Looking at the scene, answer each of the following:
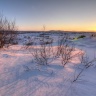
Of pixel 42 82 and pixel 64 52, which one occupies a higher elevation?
pixel 64 52

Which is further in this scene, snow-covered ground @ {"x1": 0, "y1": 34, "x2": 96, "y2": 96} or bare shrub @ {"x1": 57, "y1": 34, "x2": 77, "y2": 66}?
bare shrub @ {"x1": 57, "y1": 34, "x2": 77, "y2": 66}

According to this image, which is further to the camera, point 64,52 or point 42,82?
point 64,52

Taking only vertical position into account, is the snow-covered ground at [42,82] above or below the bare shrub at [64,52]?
below

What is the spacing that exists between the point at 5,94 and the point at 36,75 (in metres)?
0.86

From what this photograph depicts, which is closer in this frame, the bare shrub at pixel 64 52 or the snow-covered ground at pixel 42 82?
the snow-covered ground at pixel 42 82

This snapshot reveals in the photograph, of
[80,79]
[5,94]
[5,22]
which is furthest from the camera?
[5,22]

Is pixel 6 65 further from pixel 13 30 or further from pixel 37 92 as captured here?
pixel 13 30

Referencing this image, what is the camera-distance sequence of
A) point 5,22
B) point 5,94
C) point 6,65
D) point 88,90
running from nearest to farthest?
point 5,94 → point 88,90 → point 6,65 → point 5,22

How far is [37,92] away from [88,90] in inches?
29.5

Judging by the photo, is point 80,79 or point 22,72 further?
point 22,72

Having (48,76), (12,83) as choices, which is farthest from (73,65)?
(12,83)

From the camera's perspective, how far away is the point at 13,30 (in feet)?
26.0

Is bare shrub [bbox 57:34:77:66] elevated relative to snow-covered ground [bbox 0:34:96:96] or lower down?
elevated

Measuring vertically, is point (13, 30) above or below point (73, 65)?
above
